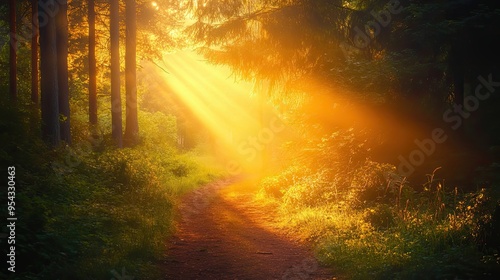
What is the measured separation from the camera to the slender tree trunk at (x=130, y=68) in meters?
20.6

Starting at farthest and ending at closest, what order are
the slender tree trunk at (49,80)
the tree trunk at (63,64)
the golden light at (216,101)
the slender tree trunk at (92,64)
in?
1. the golden light at (216,101)
2. the slender tree trunk at (92,64)
3. the tree trunk at (63,64)
4. the slender tree trunk at (49,80)

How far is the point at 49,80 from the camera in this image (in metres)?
→ 12.9

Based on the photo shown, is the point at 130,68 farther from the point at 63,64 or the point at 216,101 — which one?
the point at 216,101

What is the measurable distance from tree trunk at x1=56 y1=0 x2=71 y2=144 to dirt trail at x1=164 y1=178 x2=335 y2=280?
5.31m

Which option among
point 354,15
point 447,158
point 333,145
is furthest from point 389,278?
point 354,15

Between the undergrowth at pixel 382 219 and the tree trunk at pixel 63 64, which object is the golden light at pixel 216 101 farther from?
the undergrowth at pixel 382 219

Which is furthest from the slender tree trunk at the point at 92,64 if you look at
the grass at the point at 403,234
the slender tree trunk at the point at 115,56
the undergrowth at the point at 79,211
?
the grass at the point at 403,234

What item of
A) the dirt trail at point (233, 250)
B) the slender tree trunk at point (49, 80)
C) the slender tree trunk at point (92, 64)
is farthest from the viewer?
the slender tree trunk at point (92, 64)

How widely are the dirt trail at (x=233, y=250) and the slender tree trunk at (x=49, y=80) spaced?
5.19 m

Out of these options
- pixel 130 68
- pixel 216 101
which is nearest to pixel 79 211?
pixel 130 68

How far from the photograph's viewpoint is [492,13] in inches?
388

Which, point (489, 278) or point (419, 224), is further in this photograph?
point (419, 224)

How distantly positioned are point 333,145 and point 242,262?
7.09m

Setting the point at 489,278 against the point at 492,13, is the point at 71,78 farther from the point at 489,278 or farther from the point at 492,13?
the point at 489,278
